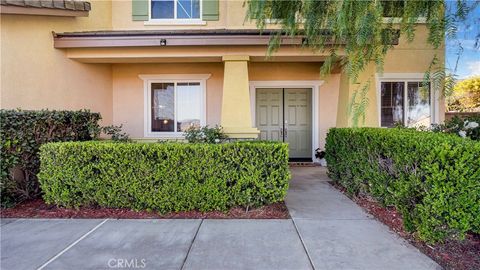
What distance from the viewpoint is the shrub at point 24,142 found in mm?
5289

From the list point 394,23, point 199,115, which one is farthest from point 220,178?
point 199,115

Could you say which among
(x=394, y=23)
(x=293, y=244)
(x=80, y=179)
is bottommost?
(x=293, y=244)

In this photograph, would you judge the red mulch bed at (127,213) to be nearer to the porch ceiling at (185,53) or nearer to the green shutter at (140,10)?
the porch ceiling at (185,53)

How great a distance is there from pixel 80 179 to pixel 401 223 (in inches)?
212

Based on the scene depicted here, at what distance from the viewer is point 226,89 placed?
764 cm

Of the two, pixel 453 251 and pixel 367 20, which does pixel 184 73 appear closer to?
pixel 367 20

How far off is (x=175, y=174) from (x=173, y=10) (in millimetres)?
6690

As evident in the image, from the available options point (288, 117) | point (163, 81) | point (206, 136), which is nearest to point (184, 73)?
point (163, 81)

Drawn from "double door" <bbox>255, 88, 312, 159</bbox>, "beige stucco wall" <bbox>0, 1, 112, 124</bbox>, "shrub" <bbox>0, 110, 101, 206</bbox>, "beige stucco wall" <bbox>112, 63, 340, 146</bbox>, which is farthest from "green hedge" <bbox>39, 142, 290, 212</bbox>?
"double door" <bbox>255, 88, 312, 159</bbox>

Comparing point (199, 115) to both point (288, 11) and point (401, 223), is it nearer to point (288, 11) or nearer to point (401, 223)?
point (288, 11)

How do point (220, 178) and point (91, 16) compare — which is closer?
point (220, 178)

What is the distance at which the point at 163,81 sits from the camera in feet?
32.2

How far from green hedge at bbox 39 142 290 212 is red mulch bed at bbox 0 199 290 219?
115 mm

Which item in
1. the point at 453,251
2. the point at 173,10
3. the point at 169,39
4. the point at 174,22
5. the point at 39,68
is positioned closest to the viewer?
the point at 453,251
